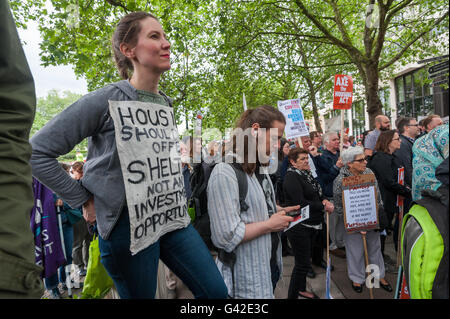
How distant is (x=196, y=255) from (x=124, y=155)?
66 cm

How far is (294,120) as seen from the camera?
19.0 ft

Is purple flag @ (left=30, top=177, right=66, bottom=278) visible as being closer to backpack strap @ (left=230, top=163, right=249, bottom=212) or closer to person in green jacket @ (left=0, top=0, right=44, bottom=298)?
backpack strap @ (left=230, top=163, right=249, bottom=212)

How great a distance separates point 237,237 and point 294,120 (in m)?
4.43

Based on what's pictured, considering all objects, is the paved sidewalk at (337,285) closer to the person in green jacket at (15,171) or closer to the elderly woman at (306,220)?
the elderly woman at (306,220)

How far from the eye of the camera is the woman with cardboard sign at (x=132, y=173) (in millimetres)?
1388

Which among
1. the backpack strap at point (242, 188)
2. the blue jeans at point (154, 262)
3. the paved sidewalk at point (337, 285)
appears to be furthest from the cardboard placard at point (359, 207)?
the blue jeans at point (154, 262)

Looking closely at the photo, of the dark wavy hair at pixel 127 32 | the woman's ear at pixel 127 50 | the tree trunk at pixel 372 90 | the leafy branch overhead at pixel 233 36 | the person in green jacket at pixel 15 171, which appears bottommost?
the person in green jacket at pixel 15 171

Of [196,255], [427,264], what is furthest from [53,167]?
[427,264]

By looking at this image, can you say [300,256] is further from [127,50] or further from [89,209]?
[127,50]

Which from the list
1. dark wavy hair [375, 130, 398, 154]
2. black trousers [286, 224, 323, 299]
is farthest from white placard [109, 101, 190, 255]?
dark wavy hair [375, 130, 398, 154]

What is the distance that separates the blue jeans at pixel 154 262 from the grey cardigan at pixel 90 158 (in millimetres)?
83

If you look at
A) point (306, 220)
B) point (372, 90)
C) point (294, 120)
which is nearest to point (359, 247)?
point (306, 220)

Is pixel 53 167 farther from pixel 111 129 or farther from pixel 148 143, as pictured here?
pixel 148 143

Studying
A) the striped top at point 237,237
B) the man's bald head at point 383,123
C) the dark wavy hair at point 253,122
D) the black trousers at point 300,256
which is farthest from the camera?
the man's bald head at point 383,123
